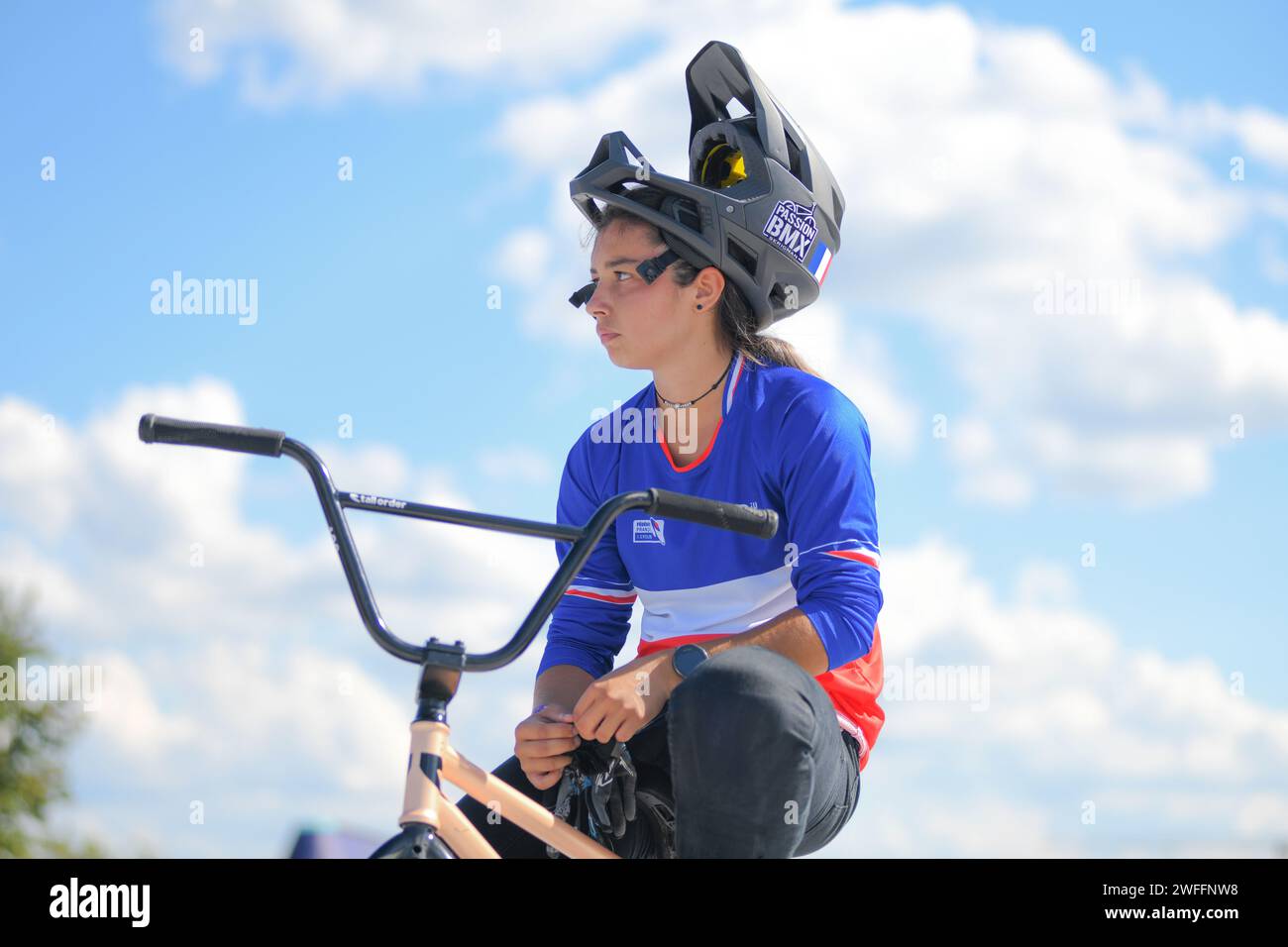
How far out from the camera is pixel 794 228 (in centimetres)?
465

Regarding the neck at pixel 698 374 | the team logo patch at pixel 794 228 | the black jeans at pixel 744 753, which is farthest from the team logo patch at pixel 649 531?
the black jeans at pixel 744 753

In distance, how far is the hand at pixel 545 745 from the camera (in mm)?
3779

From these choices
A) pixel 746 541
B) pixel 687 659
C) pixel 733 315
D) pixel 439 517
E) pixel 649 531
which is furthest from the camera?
pixel 733 315

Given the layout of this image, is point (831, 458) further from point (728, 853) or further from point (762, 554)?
point (728, 853)

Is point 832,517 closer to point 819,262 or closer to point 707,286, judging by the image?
point 707,286

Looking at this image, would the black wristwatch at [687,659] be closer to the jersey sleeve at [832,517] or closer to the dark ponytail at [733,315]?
the jersey sleeve at [832,517]

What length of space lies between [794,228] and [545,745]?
6.79ft

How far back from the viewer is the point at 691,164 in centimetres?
505

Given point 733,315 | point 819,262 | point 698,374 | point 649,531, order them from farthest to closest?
point 819,262 → point 733,315 → point 698,374 → point 649,531

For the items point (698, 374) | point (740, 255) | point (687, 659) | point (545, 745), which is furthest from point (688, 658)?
point (740, 255)

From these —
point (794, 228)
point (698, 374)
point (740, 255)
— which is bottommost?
point (698, 374)
